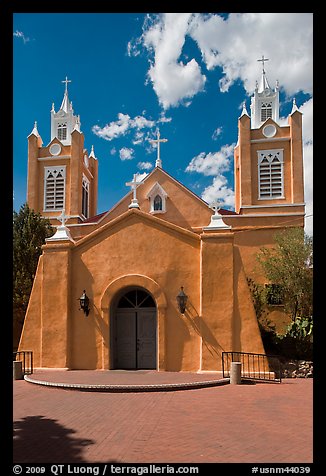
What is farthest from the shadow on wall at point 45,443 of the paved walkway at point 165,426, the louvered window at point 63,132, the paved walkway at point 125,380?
the louvered window at point 63,132

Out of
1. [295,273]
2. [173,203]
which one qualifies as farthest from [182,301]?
[173,203]

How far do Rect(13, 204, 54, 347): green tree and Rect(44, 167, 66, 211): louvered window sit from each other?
6.32 m

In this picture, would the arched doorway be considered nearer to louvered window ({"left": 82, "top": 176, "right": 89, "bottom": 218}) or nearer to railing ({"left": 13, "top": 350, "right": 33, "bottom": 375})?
railing ({"left": 13, "top": 350, "right": 33, "bottom": 375})

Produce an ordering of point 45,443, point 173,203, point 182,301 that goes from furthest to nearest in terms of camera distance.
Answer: point 173,203
point 182,301
point 45,443

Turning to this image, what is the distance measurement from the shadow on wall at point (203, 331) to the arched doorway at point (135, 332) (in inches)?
59.6

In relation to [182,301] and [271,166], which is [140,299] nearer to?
[182,301]

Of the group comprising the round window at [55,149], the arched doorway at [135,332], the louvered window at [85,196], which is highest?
the round window at [55,149]

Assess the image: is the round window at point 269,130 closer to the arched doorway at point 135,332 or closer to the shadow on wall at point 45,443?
the arched doorway at point 135,332

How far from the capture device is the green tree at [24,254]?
→ 2189cm

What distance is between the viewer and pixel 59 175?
31.6 meters

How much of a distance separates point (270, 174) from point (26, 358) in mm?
19532

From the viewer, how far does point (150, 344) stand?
15.6 m
